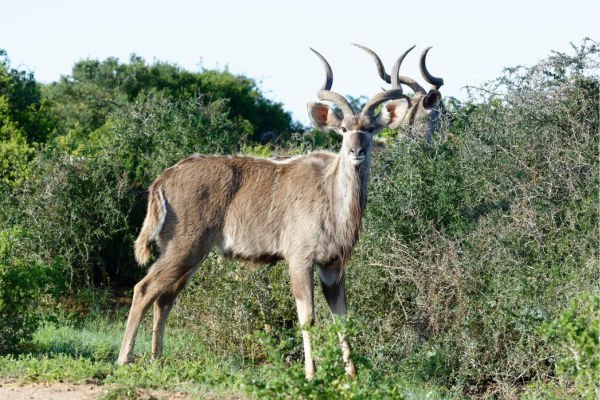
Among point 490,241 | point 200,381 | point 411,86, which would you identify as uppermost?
point 411,86

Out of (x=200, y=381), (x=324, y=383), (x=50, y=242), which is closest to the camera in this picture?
(x=324, y=383)

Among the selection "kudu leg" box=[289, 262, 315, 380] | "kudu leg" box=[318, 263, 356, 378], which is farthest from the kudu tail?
"kudu leg" box=[318, 263, 356, 378]

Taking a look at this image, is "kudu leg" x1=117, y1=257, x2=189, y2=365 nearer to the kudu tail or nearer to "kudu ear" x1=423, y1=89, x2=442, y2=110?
the kudu tail

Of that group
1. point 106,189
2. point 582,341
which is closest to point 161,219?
point 106,189

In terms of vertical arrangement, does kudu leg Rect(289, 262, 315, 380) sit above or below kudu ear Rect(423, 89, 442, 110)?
below

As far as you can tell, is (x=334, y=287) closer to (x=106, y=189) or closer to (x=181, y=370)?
(x=181, y=370)

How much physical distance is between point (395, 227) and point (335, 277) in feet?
2.94

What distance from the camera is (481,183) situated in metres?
8.01

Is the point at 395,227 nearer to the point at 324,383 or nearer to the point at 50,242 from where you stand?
the point at 324,383

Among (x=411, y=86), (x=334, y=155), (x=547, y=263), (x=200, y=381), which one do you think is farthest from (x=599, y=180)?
(x=411, y=86)

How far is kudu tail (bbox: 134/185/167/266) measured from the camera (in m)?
7.36

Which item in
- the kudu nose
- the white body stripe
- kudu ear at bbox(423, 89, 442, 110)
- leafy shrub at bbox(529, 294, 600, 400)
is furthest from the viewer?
kudu ear at bbox(423, 89, 442, 110)

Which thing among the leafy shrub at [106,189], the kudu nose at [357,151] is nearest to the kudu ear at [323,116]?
the kudu nose at [357,151]

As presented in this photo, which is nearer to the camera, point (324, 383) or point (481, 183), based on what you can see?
point (324, 383)
